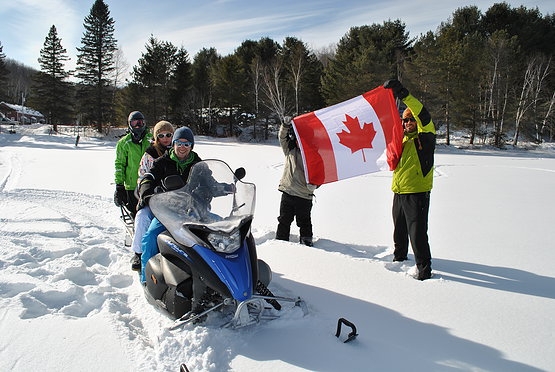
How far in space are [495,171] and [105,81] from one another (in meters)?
37.9

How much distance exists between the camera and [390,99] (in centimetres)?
467

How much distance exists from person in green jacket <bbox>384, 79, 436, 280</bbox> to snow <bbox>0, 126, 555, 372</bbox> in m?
0.34

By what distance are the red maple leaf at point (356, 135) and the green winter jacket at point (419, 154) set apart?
599 millimetres

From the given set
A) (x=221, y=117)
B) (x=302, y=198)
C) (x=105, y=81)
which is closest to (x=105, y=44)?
(x=105, y=81)

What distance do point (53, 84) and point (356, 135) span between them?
4530cm

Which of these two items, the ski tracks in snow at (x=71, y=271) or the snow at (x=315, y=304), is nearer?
the snow at (x=315, y=304)

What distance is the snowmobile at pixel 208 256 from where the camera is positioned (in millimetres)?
2607

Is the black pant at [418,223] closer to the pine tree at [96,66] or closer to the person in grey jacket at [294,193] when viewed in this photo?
the person in grey jacket at [294,193]

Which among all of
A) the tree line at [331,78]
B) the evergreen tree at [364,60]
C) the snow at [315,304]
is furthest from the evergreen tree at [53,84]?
the snow at [315,304]

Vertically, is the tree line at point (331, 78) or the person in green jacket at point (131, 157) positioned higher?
the tree line at point (331, 78)

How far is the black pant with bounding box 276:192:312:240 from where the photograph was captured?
5211 millimetres

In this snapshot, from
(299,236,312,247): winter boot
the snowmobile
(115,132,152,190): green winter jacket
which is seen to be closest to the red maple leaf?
(299,236,312,247): winter boot

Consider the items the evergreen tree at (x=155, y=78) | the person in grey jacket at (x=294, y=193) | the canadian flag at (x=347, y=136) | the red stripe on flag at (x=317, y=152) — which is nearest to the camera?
the canadian flag at (x=347, y=136)

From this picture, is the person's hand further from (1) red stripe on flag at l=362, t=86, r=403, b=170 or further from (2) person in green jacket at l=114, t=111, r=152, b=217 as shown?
(2) person in green jacket at l=114, t=111, r=152, b=217
